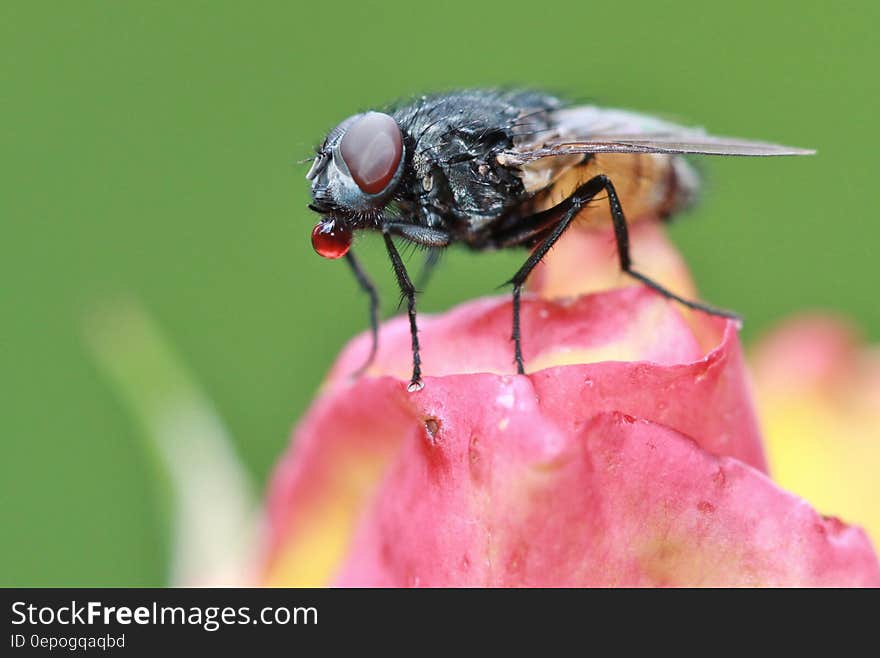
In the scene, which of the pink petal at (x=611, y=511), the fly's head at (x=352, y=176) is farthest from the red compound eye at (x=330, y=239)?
the pink petal at (x=611, y=511)

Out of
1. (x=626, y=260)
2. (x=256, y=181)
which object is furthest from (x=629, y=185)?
(x=256, y=181)

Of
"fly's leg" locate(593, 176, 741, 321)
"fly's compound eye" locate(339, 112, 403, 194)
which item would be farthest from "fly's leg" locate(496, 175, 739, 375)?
"fly's compound eye" locate(339, 112, 403, 194)

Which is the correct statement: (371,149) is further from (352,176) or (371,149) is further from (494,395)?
(494,395)

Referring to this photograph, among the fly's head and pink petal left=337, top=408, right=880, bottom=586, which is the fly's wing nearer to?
the fly's head

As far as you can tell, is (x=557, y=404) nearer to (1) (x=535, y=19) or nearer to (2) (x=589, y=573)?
(2) (x=589, y=573)

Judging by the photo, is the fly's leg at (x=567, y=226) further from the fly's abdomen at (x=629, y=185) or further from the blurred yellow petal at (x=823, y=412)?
the blurred yellow petal at (x=823, y=412)

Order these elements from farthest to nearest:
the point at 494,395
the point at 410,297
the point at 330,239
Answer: the point at 330,239
the point at 410,297
the point at 494,395
